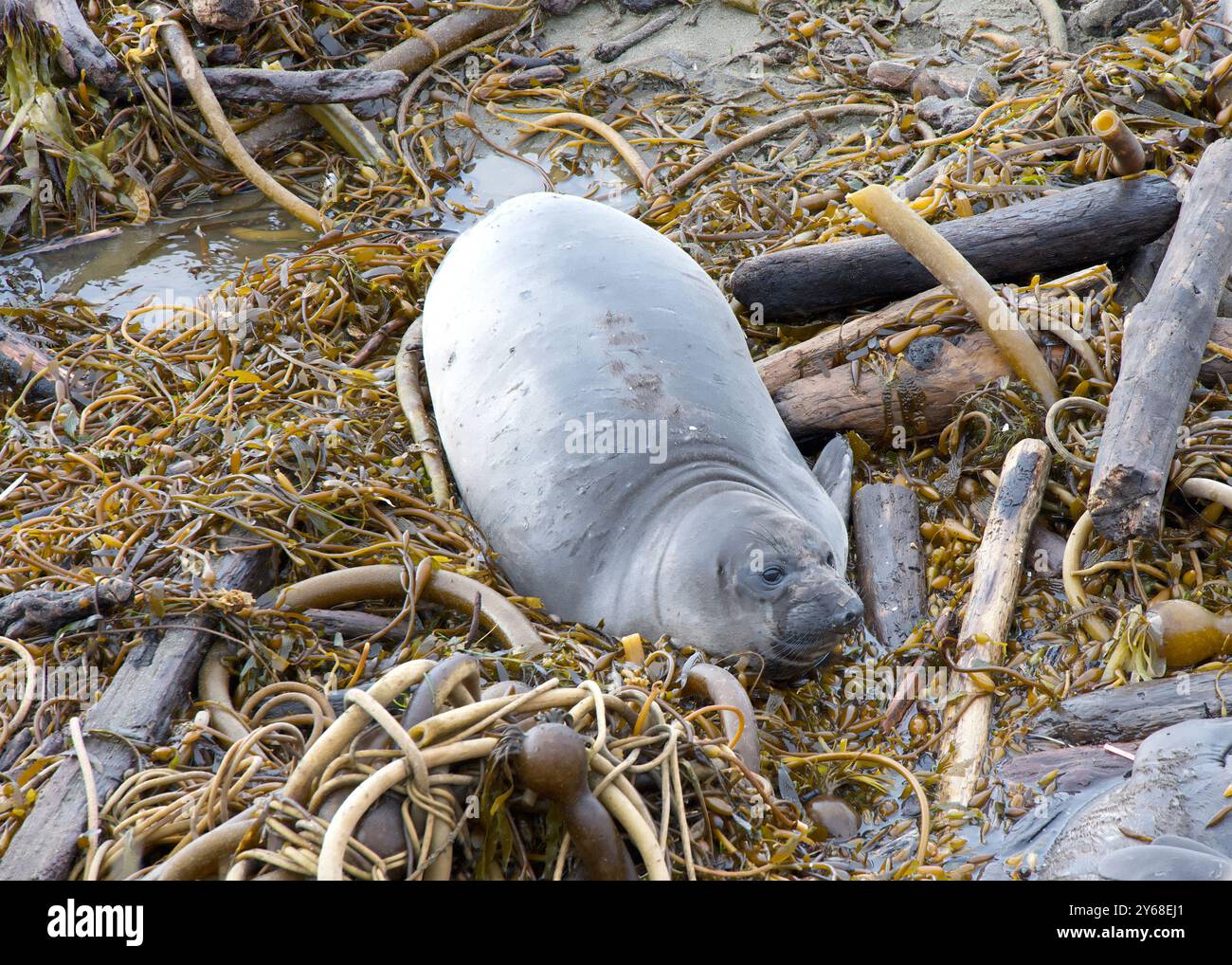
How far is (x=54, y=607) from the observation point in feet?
10.3

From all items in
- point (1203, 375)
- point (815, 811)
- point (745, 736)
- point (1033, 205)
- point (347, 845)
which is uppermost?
point (1033, 205)

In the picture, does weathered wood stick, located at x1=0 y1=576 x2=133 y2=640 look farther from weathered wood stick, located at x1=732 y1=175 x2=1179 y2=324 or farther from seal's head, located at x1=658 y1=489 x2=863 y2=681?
weathered wood stick, located at x1=732 y1=175 x2=1179 y2=324

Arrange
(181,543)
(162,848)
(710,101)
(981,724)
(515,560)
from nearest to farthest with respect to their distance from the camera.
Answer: (162,848)
(981,724)
(181,543)
(515,560)
(710,101)

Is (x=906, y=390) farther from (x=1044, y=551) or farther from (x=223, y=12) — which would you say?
(x=223, y=12)

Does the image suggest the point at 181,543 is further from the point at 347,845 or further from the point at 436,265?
the point at 436,265

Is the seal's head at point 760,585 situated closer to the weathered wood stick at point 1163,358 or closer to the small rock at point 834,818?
the small rock at point 834,818

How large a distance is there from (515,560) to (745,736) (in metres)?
1.24

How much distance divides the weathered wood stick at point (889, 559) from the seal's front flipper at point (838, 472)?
49mm

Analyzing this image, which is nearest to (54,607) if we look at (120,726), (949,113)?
(120,726)

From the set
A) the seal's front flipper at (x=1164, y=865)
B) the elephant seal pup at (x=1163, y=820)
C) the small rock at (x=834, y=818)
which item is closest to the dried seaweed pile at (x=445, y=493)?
the small rock at (x=834, y=818)

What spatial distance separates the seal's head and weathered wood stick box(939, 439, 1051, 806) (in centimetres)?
35

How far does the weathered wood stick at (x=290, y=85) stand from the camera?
21.1 feet

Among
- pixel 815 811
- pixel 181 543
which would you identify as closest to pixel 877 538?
pixel 815 811

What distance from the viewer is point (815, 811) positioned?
2.95 meters
